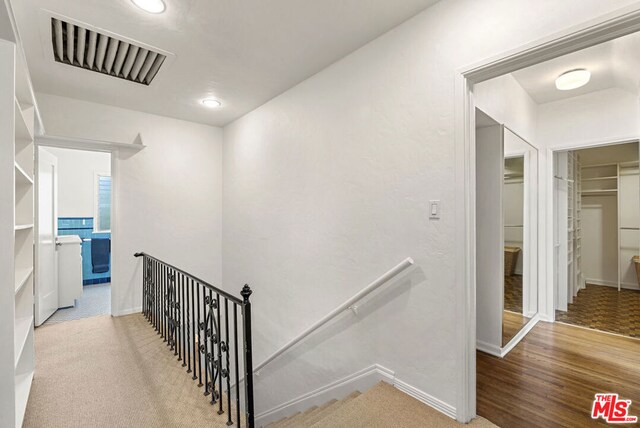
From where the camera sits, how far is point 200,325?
2.11 metres

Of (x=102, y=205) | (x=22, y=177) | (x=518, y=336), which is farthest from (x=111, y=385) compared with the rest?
(x=102, y=205)

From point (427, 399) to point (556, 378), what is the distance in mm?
1295

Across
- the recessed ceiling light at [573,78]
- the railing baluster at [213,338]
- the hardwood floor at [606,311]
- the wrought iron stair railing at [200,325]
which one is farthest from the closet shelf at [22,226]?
the hardwood floor at [606,311]

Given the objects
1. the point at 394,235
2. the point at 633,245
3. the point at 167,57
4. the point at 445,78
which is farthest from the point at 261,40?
the point at 633,245

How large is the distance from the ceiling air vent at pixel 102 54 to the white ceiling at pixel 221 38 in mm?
77

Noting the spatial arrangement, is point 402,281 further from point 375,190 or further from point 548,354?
point 548,354

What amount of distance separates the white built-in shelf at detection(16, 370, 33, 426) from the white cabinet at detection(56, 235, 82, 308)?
229cm

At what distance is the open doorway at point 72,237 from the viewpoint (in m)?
3.40

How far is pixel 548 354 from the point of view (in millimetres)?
2664

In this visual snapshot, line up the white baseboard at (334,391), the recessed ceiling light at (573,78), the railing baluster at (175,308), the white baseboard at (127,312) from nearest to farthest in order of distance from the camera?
the white baseboard at (334,391) < the railing baluster at (175,308) < the recessed ceiling light at (573,78) < the white baseboard at (127,312)

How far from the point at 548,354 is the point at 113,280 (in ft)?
15.4

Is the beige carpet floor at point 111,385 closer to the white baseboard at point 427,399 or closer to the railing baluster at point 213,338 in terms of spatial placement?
the railing baluster at point 213,338

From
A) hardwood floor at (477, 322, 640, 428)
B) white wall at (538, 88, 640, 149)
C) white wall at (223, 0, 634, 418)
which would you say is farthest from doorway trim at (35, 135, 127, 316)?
white wall at (538, 88, 640, 149)

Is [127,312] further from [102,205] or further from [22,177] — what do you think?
[102,205]
